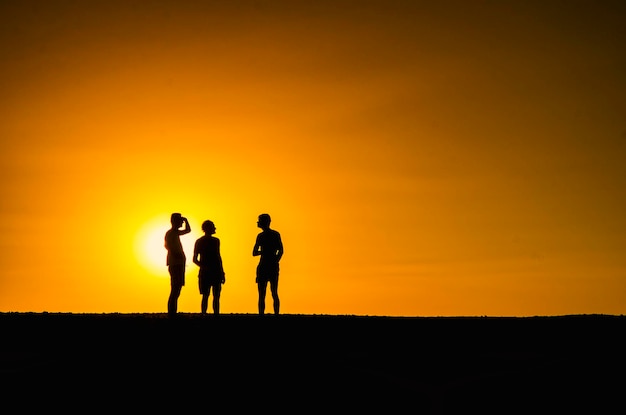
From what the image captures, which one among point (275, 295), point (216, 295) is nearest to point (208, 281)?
A: point (216, 295)

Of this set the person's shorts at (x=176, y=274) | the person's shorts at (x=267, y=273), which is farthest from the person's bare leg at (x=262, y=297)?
the person's shorts at (x=176, y=274)

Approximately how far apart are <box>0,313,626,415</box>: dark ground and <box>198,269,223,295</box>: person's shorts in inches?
182

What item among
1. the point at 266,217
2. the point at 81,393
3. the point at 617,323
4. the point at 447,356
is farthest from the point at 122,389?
the point at 617,323

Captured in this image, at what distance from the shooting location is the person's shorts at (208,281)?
1734 cm

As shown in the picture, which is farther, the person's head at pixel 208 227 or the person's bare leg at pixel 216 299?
the person's bare leg at pixel 216 299

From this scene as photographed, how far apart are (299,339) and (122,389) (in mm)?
3747

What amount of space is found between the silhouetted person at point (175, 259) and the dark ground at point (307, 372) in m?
3.74

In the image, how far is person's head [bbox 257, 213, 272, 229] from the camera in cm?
1678

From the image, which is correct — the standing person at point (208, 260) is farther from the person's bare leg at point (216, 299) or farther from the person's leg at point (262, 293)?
the person's leg at point (262, 293)

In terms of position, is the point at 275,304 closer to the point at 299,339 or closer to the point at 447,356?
the point at 299,339

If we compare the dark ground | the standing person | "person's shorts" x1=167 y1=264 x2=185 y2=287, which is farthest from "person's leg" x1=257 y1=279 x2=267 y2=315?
the dark ground

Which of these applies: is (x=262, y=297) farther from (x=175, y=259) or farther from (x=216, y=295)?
(x=175, y=259)

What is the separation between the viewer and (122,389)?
8422 mm

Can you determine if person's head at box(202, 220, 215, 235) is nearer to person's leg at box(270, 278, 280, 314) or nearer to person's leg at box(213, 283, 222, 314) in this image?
person's leg at box(213, 283, 222, 314)
